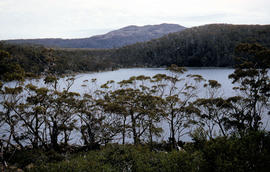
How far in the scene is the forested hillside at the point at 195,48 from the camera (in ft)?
437

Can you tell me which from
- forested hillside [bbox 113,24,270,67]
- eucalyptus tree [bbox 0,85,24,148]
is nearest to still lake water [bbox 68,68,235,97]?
eucalyptus tree [bbox 0,85,24,148]

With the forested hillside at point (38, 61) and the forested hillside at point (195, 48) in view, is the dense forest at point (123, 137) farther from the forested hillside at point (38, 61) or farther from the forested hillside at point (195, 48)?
the forested hillside at point (195, 48)

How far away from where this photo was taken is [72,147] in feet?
67.6

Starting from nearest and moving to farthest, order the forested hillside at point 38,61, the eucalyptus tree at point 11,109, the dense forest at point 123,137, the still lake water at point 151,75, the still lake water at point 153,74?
1. the dense forest at point 123,137
2. the forested hillside at point 38,61
3. the eucalyptus tree at point 11,109
4. the still lake water at point 151,75
5. the still lake water at point 153,74

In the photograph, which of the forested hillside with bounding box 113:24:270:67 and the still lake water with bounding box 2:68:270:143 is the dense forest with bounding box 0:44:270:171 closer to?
the still lake water with bounding box 2:68:270:143

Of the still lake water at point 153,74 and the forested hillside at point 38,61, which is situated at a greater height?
the forested hillside at point 38,61

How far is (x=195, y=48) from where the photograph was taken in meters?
157

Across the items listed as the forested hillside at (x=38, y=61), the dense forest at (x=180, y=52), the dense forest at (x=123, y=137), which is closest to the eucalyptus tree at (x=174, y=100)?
the dense forest at (x=123, y=137)

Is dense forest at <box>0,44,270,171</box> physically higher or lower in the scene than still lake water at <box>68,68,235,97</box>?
higher

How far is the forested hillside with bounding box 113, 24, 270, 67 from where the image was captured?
13321 cm

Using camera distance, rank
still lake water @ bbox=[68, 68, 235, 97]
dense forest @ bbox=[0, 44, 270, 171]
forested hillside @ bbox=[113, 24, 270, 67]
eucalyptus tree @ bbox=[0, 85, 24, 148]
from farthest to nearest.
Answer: forested hillside @ bbox=[113, 24, 270, 67], still lake water @ bbox=[68, 68, 235, 97], eucalyptus tree @ bbox=[0, 85, 24, 148], dense forest @ bbox=[0, 44, 270, 171]

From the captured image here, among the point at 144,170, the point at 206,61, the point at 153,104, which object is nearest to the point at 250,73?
the point at 153,104

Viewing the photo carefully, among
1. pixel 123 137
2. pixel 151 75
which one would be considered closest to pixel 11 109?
pixel 123 137

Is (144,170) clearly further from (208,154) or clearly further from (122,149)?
(122,149)
